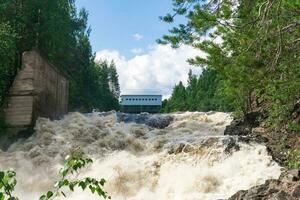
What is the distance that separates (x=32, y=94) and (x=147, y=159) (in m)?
7.01

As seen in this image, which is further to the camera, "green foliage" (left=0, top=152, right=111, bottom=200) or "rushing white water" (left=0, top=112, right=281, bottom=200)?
"rushing white water" (left=0, top=112, right=281, bottom=200)

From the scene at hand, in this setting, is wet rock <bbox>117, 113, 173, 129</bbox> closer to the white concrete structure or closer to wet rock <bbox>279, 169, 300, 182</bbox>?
wet rock <bbox>279, 169, 300, 182</bbox>

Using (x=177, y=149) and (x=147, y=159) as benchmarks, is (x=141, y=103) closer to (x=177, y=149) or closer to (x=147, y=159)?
(x=147, y=159)

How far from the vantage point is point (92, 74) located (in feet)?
148

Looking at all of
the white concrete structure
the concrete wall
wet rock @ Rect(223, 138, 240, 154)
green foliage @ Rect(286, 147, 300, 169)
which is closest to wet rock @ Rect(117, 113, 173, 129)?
the concrete wall

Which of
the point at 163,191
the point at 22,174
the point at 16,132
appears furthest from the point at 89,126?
the point at 163,191

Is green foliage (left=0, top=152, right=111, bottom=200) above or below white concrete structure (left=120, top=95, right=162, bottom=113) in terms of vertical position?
below

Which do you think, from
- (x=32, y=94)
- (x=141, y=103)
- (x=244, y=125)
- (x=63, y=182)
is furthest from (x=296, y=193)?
(x=141, y=103)

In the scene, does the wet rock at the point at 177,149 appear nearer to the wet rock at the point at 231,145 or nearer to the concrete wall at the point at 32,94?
the wet rock at the point at 231,145

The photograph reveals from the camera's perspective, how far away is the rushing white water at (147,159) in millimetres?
13797

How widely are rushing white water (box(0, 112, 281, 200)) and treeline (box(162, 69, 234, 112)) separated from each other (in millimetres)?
41240

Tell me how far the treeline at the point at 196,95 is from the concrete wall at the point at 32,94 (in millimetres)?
38906

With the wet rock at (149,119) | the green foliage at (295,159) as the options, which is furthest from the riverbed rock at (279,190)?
the wet rock at (149,119)

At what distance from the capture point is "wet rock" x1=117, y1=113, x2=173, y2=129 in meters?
22.0
